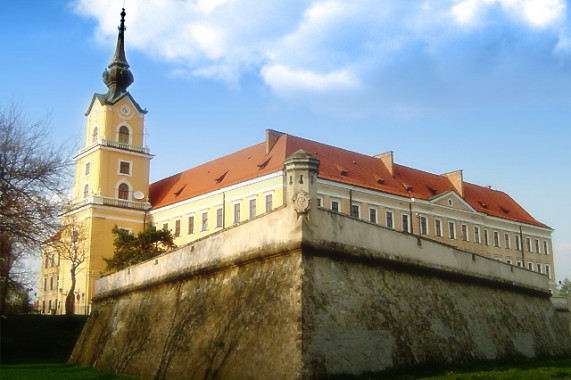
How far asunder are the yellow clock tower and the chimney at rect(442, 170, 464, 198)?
29.5 meters

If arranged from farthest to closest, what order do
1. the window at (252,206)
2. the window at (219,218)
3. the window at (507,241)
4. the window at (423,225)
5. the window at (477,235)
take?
the window at (507,241)
the window at (477,235)
the window at (423,225)
the window at (219,218)
the window at (252,206)

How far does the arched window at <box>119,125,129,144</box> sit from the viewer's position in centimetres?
5709

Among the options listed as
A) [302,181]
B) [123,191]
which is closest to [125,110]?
[123,191]

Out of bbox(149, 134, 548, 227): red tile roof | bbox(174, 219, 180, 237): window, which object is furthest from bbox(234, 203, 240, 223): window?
bbox(174, 219, 180, 237): window

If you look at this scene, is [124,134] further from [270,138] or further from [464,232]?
[464,232]

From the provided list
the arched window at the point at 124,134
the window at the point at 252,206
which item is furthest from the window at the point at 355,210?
the arched window at the point at 124,134

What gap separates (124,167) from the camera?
56594mm

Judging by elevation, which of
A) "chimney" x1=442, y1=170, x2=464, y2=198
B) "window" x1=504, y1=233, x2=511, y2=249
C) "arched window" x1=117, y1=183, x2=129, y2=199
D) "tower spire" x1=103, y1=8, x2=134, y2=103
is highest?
"tower spire" x1=103, y1=8, x2=134, y2=103

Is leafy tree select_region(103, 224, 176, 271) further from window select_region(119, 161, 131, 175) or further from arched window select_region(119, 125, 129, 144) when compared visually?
arched window select_region(119, 125, 129, 144)

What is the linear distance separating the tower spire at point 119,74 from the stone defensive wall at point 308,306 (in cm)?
3881

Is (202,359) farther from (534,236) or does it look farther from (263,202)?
(534,236)

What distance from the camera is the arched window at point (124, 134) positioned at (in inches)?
2248

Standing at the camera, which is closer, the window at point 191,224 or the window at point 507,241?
the window at point 191,224

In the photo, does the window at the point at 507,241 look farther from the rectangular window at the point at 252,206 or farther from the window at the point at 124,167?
the window at the point at 124,167
